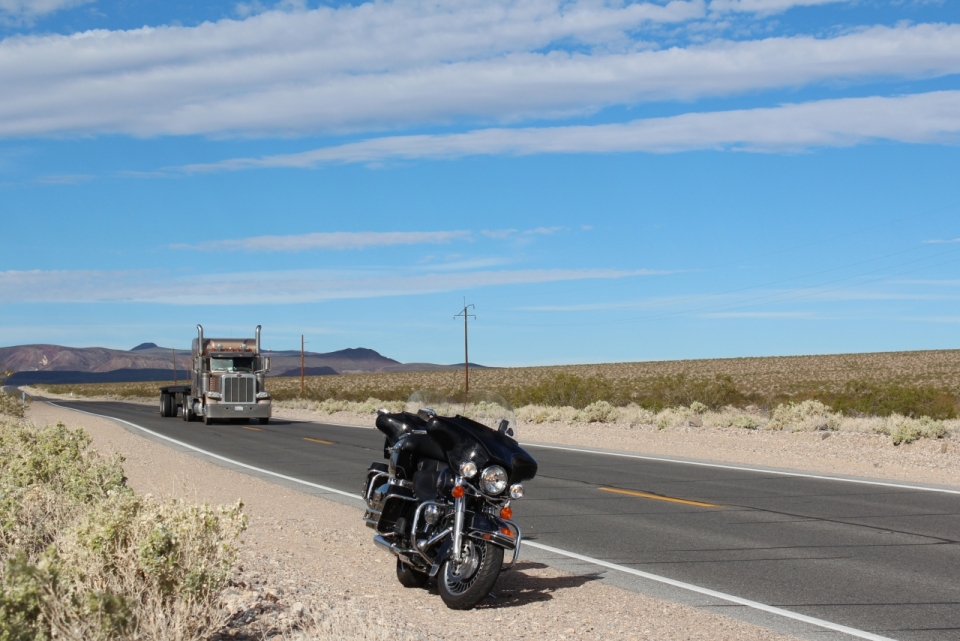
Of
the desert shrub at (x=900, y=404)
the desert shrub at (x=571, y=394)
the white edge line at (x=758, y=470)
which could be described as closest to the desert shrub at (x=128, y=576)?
the white edge line at (x=758, y=470)

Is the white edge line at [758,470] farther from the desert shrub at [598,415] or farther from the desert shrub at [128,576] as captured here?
the desert shrub at [128,576]

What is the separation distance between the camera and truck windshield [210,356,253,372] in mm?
38969

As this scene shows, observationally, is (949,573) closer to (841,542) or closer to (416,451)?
(841,542)

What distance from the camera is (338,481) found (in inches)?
660

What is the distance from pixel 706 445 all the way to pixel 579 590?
16.9 meters

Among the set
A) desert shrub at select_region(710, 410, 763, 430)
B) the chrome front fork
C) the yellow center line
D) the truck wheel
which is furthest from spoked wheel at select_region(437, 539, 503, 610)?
the truck wheel

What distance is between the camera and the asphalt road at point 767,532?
7.83 metres

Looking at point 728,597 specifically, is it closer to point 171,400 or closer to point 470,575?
point 470,575

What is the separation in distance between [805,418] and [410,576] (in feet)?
70.7

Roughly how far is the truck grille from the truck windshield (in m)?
0.57

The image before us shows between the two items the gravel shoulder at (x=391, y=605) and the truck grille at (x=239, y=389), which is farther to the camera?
the truck grille at (x=239, y=389)

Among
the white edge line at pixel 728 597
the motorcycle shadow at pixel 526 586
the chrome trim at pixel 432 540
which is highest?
the chrome trim at pixel 432 540

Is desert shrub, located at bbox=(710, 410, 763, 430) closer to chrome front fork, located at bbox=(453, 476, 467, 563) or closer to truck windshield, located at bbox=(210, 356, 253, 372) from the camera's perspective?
truck windshield, located at bbox=(210, 356, 253, 372)

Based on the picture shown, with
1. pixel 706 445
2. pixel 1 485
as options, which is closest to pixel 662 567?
pixel 1 485
